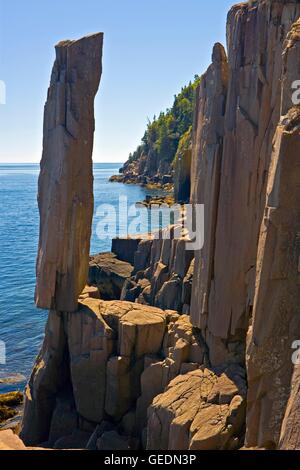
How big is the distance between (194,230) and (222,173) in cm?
297

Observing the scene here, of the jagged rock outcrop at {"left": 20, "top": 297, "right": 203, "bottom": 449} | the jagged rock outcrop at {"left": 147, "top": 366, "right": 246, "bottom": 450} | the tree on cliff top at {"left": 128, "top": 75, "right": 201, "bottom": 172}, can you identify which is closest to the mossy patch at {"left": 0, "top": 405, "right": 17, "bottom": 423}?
the jagged rock outcrop at {"left": 20, "top": 297, "right": 203, "bottom": 449}

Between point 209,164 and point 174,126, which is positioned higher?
point 174,126

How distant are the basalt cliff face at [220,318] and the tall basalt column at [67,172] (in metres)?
0.30

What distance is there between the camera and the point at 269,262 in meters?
7.96

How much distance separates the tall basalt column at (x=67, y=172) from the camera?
53.9 feet

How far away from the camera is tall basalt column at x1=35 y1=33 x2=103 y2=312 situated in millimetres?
16438

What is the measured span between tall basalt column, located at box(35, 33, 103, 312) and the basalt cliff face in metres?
0.30

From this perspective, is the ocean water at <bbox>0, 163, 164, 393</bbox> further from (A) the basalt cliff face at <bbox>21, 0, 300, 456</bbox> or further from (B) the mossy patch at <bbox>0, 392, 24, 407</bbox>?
(A) the basalt cliff face at <bbox>21, 0, 300, 456</bbox>

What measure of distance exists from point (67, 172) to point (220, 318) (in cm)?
649

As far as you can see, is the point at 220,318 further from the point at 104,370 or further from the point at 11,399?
the point at 11,399

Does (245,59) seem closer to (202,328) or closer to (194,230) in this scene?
(194,230)

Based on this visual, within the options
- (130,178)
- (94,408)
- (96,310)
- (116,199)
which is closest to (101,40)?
(96,310)

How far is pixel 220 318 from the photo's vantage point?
13664 millimetres

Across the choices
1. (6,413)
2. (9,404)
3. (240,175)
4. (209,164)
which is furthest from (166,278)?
(9,404)
